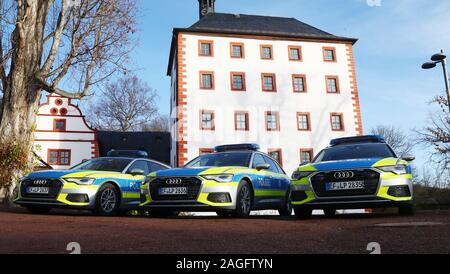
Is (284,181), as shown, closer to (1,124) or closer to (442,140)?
(1,124)

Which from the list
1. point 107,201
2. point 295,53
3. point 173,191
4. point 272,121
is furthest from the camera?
point 295,53

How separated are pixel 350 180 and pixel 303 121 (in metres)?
27.8

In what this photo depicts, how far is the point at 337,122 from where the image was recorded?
36.0 m

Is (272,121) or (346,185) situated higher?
(272,121)

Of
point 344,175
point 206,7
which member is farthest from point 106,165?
point 206,7

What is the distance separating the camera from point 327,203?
7.79 metres

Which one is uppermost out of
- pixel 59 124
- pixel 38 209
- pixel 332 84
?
pixel 332 84

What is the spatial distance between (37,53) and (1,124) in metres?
2.69

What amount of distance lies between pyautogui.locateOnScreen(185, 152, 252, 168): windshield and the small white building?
98.7ft

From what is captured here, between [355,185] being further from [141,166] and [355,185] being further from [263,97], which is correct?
[263,97]

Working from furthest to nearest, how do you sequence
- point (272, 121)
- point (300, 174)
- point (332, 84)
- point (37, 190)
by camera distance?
point (332, 84) → point (272, 121) → point (37, 190) → point (300, 174)

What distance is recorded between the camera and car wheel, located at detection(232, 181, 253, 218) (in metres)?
8.62

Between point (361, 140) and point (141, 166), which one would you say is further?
point (141, 166)
